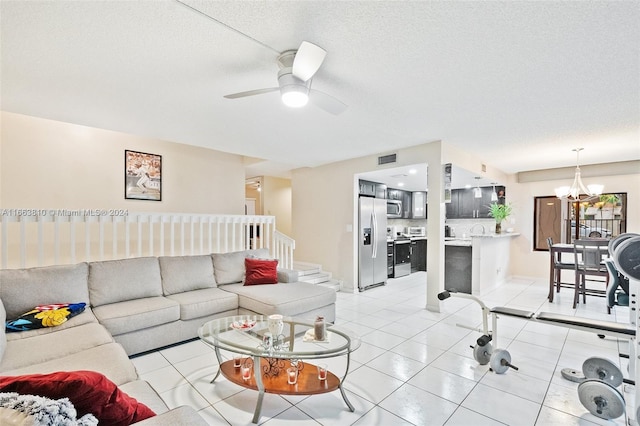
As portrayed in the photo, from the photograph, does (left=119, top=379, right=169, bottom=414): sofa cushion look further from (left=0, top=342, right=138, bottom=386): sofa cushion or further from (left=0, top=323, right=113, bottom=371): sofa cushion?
(left=0, top=323, right=113, bottom=371): sofa cushion

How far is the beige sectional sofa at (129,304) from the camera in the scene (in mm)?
1858

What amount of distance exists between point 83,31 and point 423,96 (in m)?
2.65

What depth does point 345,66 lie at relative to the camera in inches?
90.3

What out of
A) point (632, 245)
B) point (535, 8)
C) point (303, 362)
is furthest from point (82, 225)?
point (632, 245)

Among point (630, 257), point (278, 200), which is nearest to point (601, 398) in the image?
point (630, 257)

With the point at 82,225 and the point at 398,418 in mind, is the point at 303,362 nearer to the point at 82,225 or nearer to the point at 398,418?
the point at 398,418

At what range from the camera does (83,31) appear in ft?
6.26

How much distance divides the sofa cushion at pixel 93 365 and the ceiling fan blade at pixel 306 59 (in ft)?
6.90

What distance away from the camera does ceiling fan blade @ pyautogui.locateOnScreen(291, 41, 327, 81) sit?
1778 millimetres

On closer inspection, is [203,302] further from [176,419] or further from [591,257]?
[591,257]

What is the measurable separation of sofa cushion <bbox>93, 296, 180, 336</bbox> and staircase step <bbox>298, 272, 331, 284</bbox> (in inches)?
111

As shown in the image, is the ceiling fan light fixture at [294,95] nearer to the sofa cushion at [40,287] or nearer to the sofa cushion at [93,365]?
the sofa cushion at [93,365]

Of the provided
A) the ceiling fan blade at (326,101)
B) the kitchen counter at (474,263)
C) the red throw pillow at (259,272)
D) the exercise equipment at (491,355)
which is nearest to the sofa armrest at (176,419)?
the ceiling fan blade at (326,101)

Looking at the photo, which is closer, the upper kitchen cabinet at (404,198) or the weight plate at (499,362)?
the weight plate at (499,362)
